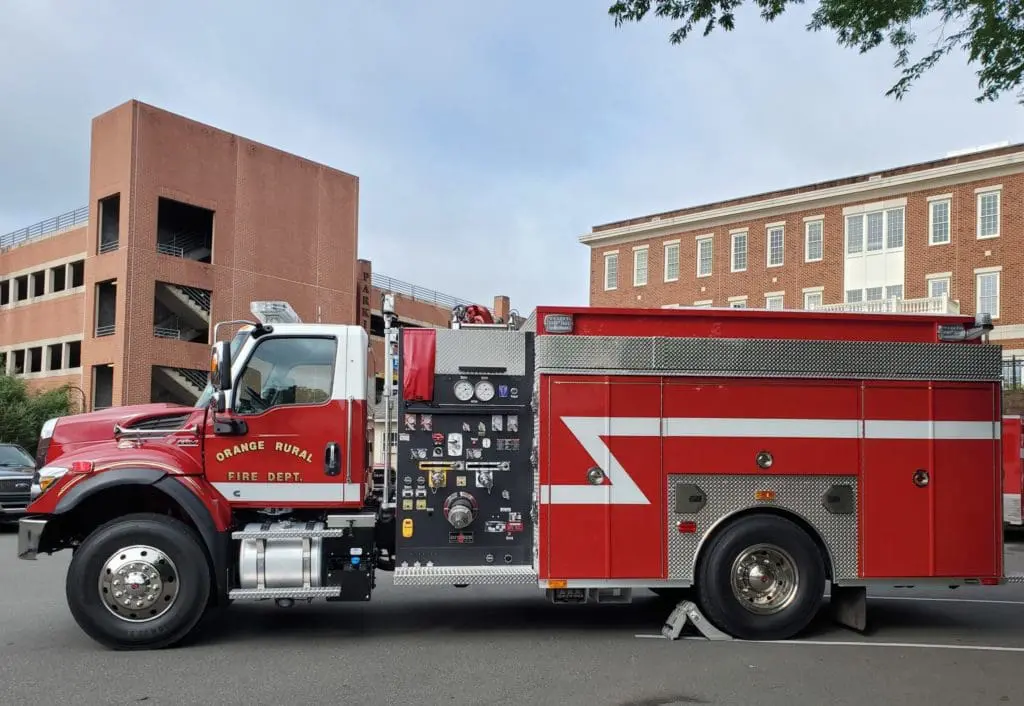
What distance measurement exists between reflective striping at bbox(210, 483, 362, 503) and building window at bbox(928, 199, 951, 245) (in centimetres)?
3706

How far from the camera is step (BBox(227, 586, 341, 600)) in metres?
7.52

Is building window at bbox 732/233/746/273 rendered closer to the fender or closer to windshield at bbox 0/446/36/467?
windshield at bbox 0/446/36/467

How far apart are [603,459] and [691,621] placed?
5.28ft

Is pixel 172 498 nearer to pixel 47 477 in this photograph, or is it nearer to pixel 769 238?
pixel 47 477

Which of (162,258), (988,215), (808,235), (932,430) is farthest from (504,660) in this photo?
(808,235)

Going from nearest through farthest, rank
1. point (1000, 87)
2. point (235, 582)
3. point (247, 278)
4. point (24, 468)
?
point (235, 582)
point (1000, 87)
point (24, 468)
point (247, 278)

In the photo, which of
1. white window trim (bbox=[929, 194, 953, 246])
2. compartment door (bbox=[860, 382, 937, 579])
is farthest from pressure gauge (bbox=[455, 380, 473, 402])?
white window trim (bbox=[929, 194, 953, 246])

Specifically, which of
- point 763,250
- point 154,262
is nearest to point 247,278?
point 154,262

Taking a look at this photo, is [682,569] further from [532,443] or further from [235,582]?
[235,582]

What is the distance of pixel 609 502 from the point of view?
791cm

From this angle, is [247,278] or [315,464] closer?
[315,464]

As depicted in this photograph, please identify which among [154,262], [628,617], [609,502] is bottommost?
[628,617]

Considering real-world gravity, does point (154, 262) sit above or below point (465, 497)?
above

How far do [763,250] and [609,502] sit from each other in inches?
1520
